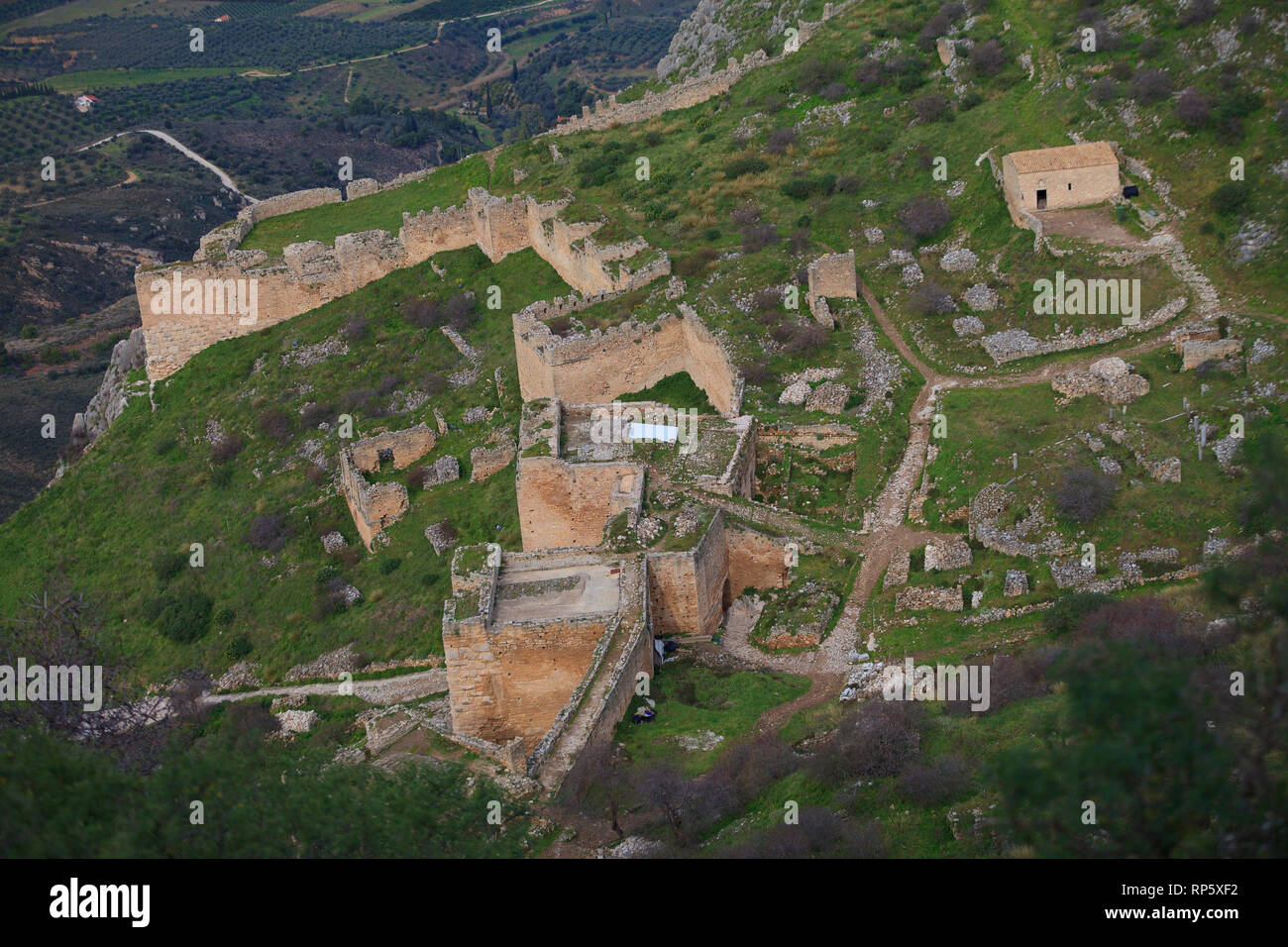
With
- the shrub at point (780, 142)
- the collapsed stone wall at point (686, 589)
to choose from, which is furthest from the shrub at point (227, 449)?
the shrub at point (780, 142)

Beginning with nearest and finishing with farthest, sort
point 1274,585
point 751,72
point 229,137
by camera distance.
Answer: point 1274,585
point 751,72
point 229,137

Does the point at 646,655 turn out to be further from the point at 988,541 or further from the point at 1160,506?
the point at 1160,506

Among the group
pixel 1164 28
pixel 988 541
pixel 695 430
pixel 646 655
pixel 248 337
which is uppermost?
pixel 1164 28

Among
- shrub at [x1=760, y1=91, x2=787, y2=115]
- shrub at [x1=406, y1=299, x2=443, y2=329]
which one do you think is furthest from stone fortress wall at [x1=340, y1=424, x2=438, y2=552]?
shrub at [x1=760, y1=91, x2=787, y2=115]

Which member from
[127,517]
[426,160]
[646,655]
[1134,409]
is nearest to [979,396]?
[1134,409]

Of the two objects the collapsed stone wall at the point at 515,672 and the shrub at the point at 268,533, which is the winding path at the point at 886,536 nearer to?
the collapsed stone wall at the point at 515,672
